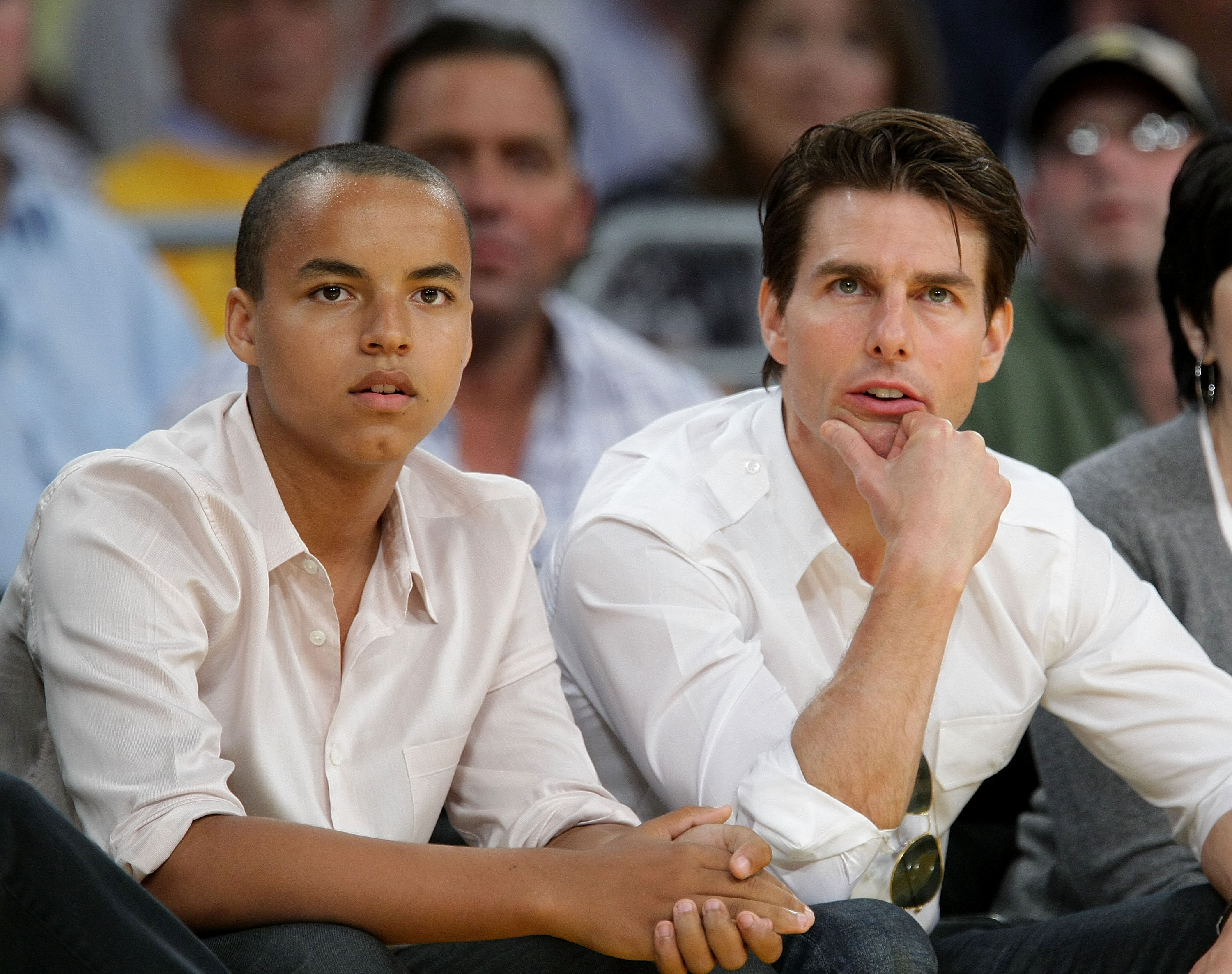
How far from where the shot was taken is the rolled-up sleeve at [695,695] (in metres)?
1.56

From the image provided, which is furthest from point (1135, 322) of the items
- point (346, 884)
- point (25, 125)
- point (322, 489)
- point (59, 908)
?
point (59, 908)

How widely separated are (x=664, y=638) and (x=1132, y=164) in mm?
2627

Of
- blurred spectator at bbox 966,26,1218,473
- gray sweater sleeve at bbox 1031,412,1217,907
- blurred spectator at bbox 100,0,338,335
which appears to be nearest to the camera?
gray sweater sleeve at bbox 1031,412,1217,907

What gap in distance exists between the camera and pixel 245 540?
60.9 inches

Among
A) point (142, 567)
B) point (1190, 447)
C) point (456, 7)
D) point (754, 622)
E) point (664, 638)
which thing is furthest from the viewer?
point (456, 7)

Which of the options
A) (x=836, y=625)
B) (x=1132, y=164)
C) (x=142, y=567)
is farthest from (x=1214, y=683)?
(x=1132, y=164)

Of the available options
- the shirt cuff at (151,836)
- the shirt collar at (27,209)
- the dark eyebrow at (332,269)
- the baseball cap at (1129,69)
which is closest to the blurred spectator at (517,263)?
the shirt collar at (27,209)

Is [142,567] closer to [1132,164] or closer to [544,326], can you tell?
[544,326]

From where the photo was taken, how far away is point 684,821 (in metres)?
1.50

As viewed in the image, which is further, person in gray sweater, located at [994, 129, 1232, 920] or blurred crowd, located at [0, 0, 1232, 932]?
blurred crowd, located at [0, 0, 1232, 932]

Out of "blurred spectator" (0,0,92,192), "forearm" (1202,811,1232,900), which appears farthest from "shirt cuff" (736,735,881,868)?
"blurred spectator" (0,0,92,192)

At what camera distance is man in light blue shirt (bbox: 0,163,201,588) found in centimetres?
384

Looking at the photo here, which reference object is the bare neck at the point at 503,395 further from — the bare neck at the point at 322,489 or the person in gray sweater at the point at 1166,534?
the bare neck at the point at 322,489

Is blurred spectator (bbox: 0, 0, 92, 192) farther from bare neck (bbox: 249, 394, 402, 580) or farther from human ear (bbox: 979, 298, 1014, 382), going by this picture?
human ear (bbox: 979, 298, 1014, 382)
